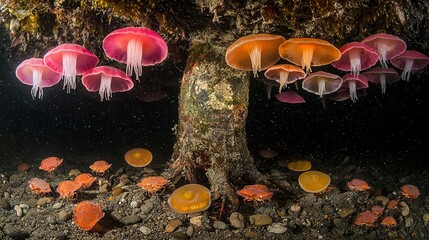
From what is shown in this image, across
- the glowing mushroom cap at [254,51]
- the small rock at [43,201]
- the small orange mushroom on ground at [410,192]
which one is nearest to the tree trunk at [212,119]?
the glowing mushroom cap at [254,51]

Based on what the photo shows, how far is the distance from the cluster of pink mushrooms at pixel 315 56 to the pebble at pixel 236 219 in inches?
58.3

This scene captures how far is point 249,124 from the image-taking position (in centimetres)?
715

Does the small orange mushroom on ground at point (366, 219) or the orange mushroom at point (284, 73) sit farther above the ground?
the orange mushroom at point (284, 73)

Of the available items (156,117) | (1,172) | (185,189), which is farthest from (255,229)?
(156,117)

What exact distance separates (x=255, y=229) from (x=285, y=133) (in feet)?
12.5

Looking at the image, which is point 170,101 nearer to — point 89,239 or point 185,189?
point 185,189

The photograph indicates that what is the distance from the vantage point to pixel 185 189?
3.69m

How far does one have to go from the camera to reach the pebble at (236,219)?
11.4ft

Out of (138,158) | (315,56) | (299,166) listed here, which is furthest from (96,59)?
(299,166)

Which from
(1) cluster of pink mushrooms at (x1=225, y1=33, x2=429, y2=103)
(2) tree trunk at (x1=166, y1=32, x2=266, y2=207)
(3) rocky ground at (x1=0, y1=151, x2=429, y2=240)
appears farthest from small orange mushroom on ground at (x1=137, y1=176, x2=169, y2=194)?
(1) cluster of pink mushrooms at (x1=225, y1=33, x2=429, y2=103)

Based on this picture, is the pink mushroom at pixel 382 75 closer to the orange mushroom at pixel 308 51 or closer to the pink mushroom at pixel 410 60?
the pink mushroom at pixel 410 60

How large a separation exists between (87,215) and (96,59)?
5.19 ft

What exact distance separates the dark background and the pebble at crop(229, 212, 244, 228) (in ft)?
8.09

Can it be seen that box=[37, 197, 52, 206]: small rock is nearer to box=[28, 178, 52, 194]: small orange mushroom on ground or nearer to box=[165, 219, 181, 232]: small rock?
box=[28, 178, 52, 194]: small orange mushroom on ground
